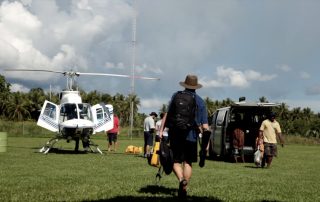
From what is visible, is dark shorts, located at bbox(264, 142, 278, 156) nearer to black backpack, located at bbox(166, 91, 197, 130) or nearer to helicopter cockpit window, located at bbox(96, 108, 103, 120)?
black backpack, located at bbox(166, 91, 197, 130)

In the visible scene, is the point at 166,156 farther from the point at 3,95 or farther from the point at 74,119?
the point at 3,95

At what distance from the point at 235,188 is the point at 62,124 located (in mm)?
13754

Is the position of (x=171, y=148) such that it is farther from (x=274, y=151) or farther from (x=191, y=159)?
(x=274, y=151)

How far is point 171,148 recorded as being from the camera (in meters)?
8.20

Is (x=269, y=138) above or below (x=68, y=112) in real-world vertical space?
below

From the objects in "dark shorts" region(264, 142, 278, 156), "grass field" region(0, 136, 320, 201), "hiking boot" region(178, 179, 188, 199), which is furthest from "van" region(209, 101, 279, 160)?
"hiking boot" region(178, 179, 188, 199)

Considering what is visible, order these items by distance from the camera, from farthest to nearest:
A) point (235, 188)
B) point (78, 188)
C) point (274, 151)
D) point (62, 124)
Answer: point (62, 124)
point (274, 151)
point (235, 188)
point (78, 188)

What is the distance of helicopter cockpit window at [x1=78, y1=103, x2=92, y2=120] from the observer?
22.8 m

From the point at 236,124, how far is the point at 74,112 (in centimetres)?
736

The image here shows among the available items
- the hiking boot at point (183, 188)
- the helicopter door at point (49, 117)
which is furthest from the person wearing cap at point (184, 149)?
the helicopter door at point (49, 117)

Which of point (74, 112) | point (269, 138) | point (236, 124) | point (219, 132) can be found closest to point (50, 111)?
point (74, 112)

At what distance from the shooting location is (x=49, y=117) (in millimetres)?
23219

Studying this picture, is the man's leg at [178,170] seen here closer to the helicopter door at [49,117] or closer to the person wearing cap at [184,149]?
the person wearing cap at [184,149]

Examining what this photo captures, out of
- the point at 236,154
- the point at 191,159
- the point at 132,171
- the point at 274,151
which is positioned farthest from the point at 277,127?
the point at 191,159
